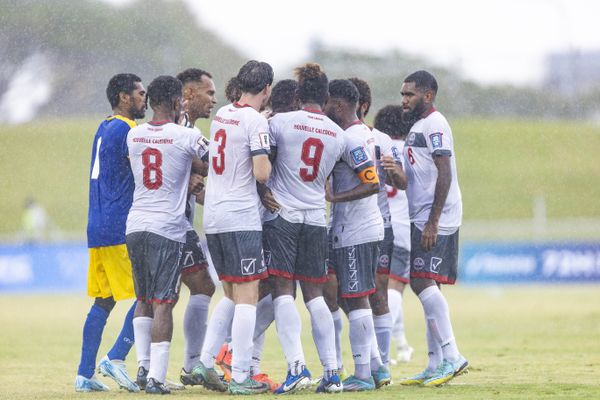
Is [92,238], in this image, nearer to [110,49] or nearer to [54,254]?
[54,254]

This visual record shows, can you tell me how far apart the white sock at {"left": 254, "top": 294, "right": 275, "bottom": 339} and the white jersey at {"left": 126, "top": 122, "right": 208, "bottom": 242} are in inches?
44.4

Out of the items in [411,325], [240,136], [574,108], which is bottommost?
[411,325]

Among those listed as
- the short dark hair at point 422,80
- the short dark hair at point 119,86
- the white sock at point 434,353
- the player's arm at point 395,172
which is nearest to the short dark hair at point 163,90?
the short dark hair at point 119,86

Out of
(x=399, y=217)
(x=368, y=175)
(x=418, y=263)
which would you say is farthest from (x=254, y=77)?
(x=399, y=217)

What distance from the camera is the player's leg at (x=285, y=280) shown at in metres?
9.27

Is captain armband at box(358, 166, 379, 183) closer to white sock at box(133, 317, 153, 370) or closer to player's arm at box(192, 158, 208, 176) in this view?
player's arm at box(192, 158, 208, 176)

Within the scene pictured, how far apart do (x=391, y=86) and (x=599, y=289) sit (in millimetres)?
17846

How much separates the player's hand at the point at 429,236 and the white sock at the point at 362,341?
3.28 ft

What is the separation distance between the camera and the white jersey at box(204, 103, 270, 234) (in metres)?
9.18

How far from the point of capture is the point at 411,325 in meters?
19.1

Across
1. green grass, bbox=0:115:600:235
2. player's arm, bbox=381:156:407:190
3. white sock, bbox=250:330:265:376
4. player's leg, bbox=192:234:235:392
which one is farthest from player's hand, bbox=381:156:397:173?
green grass, bbox=0:115:600:235

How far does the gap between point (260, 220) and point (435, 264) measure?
1.94 m

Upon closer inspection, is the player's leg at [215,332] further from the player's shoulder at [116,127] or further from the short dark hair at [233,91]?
the short dark hair at [233,91]

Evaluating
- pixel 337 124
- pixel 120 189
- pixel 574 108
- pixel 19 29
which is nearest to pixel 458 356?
pixel 337 124
